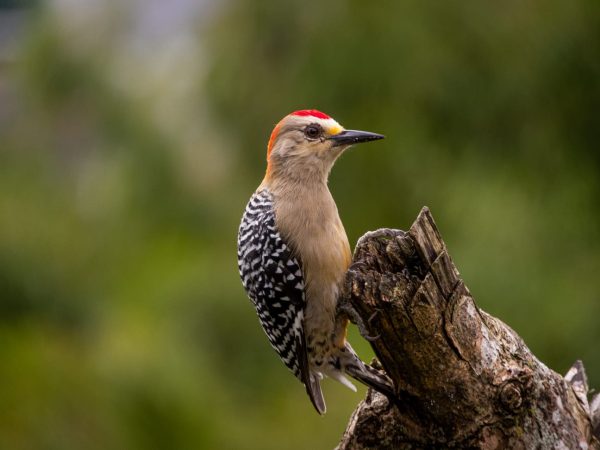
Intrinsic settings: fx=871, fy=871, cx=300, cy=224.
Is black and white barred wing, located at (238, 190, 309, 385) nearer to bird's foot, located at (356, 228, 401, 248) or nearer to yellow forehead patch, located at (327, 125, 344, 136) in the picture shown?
yellow forehead patch, located at (327, 125, 344, 136)

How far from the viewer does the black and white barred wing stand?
4043 millimetres

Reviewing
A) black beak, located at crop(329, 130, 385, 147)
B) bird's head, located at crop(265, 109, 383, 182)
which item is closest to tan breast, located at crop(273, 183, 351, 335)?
bird's head, located at crop(265, 109, 383, 182)

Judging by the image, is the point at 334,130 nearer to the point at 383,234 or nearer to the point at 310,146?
the point at 310,146

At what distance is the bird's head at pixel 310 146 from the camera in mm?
4312

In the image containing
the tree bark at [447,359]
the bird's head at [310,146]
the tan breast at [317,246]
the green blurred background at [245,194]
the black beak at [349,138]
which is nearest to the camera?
the tree bark at [447,359]

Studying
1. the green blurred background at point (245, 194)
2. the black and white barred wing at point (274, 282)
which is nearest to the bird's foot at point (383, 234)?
the black and white barred wing at point (274, 282)

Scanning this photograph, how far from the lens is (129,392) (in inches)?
268

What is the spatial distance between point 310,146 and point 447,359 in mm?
1493

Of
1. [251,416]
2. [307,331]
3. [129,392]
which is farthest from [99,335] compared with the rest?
[307,331]

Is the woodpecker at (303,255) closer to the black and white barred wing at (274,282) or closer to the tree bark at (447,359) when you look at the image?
the black and white barred wing at (274,282)

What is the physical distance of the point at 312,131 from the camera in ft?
14.3

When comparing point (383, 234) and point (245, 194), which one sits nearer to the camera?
point (383, 234)

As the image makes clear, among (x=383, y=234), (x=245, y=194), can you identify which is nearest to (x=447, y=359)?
(x=383, y=234)

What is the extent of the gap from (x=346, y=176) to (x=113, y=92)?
3.94 metres
